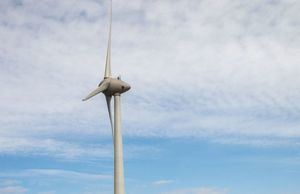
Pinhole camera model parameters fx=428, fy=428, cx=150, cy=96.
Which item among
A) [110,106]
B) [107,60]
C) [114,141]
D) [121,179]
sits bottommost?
[121,179]

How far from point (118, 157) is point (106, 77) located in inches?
623

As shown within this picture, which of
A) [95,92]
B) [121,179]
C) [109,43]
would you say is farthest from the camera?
[109,43]

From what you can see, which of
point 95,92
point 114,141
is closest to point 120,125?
point 114,141

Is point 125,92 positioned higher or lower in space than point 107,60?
lower

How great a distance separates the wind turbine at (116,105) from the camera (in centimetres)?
7350

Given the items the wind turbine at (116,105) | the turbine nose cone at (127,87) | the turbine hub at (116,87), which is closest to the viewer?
the wind turbine at (116,105)

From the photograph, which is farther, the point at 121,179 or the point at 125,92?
the point at 125,92

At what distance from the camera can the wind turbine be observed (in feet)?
241

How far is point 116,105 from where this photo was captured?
259 feet

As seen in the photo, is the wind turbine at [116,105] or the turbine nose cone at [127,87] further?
the turbine nose cone at [127,87]

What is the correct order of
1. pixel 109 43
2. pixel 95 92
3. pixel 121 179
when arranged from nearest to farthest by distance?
pixel 121 179
pixel 95 92
pixel 109 43

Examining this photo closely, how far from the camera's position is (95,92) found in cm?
7894

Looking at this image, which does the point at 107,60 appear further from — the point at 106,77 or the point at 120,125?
the point at 120,125

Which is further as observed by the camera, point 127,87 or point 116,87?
point 127,87
